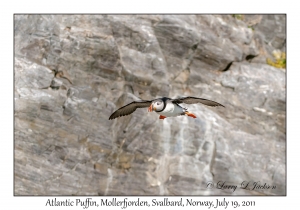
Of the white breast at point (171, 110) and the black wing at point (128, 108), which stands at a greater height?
the black wing at point (128, 108)

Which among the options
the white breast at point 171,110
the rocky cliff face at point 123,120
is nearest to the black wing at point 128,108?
the white breast at point 171,110

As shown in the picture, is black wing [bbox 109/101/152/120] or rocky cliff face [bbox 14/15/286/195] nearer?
black wing [bbox 109/101/152/120]

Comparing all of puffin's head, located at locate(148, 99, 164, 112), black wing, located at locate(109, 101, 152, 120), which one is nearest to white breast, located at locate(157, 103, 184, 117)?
puffin's head, located at locate(148, 99, 164, 112)

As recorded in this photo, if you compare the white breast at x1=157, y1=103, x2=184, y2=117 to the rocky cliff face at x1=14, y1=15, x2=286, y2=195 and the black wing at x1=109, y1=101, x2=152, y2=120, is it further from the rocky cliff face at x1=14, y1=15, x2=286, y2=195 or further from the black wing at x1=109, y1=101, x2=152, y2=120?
the rocky cliff face at x1=14, y1=15, x2=286, y2=195

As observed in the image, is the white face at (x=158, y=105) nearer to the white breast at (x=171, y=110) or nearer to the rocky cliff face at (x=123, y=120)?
the white breast at (x=171, y=110)

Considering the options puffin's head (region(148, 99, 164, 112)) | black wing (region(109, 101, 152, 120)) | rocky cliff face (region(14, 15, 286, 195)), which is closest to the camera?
puffin's head (region(148, 99, 164, 112))

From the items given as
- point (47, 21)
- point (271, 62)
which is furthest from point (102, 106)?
point (271, 62)

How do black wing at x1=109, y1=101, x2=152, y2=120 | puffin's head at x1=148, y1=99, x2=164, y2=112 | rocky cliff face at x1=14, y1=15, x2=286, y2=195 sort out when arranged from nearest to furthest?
puffin's head at x1=148, y1=99, x2=164, y2=112 < black wing at x1=109, y1=101, x2=152, y2=120 < rocky cliff face at x1=14, y1=15, x2=286, y2=195

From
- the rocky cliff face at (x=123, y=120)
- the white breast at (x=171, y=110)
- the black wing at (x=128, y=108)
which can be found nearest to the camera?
the white breast at (x=171, y=110)
